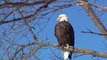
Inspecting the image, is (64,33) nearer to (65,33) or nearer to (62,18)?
(65,33)

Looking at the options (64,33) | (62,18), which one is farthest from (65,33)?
(62,18)

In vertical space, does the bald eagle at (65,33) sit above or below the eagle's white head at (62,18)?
below

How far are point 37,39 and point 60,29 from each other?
1247mm

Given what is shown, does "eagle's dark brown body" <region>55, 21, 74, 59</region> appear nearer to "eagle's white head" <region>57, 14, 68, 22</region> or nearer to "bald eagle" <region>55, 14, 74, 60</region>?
"bald eagle" <region>55, 14, 74, 60</region>

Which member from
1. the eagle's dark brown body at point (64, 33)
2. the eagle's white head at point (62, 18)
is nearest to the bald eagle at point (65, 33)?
the eagle's dark brown body at point (64, 33)

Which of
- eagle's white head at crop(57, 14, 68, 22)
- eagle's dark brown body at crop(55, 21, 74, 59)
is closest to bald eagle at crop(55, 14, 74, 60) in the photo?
eagle's dark brown body at crop(55, 21, 74, 59)

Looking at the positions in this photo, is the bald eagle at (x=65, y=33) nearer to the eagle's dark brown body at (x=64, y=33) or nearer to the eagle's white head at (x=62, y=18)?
the eagle's dark brown body at (x=64, y=33)

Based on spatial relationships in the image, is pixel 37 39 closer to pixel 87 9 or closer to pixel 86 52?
pixel 86 52

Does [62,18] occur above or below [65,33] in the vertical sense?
above

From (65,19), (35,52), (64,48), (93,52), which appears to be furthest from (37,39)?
(65,19)

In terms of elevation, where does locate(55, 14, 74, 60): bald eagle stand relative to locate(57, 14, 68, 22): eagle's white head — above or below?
below

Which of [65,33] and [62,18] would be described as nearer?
[65,33]

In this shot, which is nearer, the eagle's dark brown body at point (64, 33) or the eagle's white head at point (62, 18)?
the eagle's dark brown body at point (64, 33)

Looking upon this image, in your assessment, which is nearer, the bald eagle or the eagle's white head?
the bald eagle
